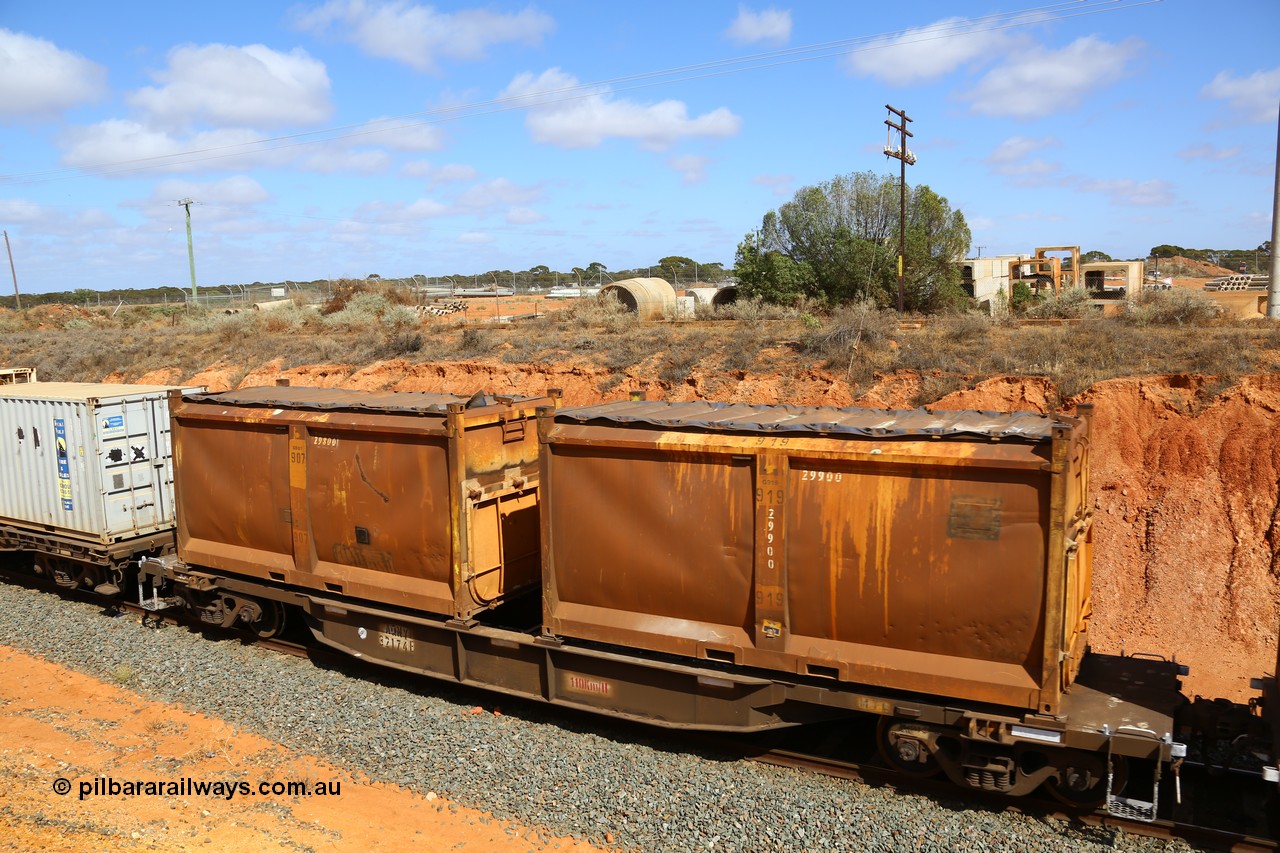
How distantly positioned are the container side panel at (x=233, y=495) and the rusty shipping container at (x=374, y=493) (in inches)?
0.8

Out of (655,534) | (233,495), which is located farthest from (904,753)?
(233,495)

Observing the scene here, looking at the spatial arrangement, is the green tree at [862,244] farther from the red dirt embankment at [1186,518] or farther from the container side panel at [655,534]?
the container side panel at [655,534]

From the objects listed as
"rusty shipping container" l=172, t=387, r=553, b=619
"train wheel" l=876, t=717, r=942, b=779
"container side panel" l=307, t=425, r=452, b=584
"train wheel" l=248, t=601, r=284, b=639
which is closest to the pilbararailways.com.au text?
"rusty shipping container" l=172, t=387, r=553, b=619

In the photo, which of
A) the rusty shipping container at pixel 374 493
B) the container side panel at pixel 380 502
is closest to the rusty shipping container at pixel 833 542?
the rusty shipping container at pixel 374 493

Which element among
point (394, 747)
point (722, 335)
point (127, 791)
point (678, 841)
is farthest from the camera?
point (722, 335)

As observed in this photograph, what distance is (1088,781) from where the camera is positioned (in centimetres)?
674

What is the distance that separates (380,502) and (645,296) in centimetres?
2545

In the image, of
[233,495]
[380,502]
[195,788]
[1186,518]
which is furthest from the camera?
[1186,518]

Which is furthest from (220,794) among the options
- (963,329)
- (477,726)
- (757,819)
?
(963,329)

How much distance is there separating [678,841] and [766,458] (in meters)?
3.12

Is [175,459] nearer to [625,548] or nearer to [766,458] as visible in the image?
[625,548]

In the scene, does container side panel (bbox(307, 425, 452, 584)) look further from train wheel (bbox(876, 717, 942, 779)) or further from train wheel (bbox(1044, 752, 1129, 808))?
train wheel (bbox(1044, 752, 1129, 808))

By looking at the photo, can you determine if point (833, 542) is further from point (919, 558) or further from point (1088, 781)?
point (1088, 781)

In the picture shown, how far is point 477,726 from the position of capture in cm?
891
